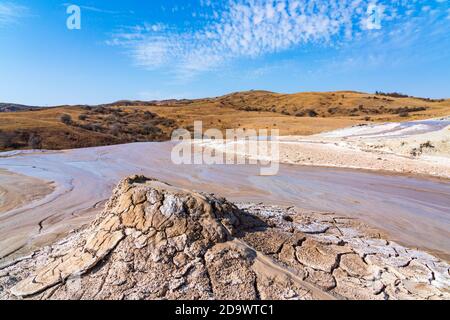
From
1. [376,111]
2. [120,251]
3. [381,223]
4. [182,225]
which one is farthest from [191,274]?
[376,111]

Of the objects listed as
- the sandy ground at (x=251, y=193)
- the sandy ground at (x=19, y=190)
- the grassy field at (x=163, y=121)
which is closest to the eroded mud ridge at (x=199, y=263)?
the sandy ground at (x=251, y=193)

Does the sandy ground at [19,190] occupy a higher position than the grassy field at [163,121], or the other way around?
the grassy field at [163,121]

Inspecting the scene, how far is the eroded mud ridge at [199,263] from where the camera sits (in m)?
3.20

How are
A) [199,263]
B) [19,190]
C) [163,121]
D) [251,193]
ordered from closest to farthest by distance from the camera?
[199,263], [251,193], [19,190], [163,121]

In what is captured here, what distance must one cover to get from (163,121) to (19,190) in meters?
25.5

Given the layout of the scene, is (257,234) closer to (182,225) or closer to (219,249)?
(219,249)

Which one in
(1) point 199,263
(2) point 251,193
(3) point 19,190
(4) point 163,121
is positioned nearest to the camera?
(1) point 199,263

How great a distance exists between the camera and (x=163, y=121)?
3341 centimetres

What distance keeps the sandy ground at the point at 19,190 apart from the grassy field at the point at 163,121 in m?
8.96

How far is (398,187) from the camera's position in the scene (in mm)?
8984

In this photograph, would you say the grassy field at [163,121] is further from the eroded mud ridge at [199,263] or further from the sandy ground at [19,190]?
the eroded mud ridge at [199,263]

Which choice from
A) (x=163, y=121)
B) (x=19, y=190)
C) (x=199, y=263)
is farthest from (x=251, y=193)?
(x=163, y=121)

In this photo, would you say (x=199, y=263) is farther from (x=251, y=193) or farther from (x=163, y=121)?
(x=163, y=121)
